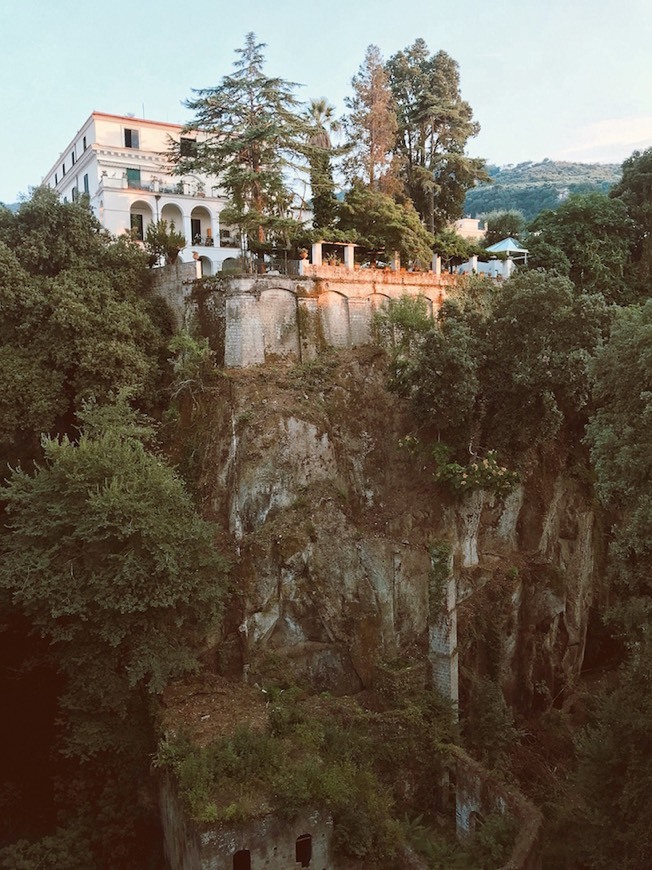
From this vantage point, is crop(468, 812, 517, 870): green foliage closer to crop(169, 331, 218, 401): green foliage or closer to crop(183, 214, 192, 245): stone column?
crop(169, 331, 218, 401): green foliage

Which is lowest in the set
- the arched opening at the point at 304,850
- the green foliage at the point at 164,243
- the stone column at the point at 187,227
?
the arched opening at the point at 304,850

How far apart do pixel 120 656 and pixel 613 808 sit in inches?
487

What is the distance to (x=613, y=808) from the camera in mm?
14008

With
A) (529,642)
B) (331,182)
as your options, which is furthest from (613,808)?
(331,182)

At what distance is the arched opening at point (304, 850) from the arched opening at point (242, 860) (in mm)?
1096

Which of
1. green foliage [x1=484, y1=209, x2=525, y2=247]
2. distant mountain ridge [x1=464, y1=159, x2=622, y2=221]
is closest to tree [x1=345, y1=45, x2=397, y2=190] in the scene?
green foliage [x1=484, y1=209, x2=525, y2=247]

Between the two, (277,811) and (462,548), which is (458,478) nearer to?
(462,548)

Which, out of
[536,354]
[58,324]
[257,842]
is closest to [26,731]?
[257,842]

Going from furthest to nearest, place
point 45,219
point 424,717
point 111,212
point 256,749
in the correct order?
point 111,212 < point 45,219 < point 424,717 < point 256,749

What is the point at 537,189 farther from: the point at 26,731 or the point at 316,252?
the point at 26,731

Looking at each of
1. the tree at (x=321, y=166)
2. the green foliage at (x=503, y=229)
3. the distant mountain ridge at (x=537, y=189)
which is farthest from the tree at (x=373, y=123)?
the distant mountain ridge at (x=537, y=189)

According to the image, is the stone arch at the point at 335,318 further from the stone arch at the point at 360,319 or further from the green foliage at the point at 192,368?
the green foliage at the point at 192,368

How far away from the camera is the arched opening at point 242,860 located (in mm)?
13930

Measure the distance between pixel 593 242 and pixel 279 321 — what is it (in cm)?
Result: 1657
